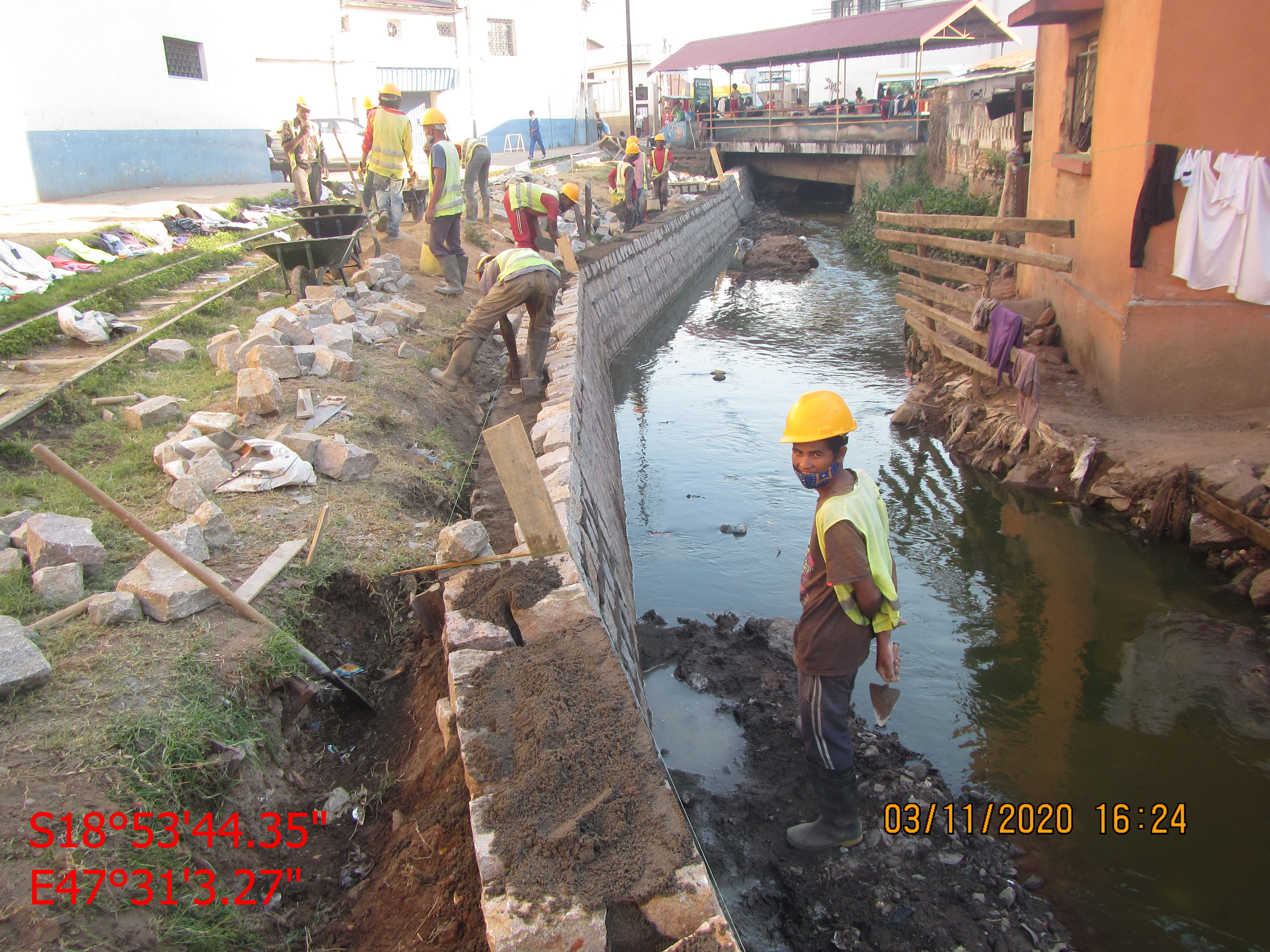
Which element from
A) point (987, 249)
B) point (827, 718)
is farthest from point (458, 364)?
point (987, 249)

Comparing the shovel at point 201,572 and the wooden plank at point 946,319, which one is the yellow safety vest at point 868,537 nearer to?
the shovel at point 201,572

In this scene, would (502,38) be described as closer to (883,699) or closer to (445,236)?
(445,236)

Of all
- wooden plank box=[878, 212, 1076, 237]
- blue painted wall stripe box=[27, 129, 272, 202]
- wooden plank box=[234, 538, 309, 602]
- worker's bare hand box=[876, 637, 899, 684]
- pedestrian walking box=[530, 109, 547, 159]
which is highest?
pedestrian walking box=[530, 109, 547, 159]

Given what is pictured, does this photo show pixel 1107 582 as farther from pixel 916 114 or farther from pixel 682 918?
pixel 916 114

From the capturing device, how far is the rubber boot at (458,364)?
7.32m

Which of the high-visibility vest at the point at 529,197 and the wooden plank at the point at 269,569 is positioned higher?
the high-visibility vest at the point at 529,197

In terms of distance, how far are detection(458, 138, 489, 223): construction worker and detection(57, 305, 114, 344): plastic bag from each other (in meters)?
5.06

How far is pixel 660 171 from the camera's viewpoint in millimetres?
20672

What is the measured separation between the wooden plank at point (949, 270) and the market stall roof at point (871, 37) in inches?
471

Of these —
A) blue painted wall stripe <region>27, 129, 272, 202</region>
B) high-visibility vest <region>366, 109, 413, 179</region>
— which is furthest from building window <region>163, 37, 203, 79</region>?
high-visibility vest <region>366, 109, 413, 179</region>

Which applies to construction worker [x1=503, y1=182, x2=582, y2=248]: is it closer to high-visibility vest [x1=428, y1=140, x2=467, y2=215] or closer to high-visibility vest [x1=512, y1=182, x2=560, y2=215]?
high-visibility vest [x1=512, y1=182, x2=560, y2=215]

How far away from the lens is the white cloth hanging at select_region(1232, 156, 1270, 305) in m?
5.90

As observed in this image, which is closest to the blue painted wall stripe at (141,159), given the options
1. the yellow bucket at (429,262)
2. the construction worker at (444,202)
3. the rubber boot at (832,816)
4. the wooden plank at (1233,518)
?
the yellow bucket at (429,262)

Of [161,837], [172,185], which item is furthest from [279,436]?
[172,185]
